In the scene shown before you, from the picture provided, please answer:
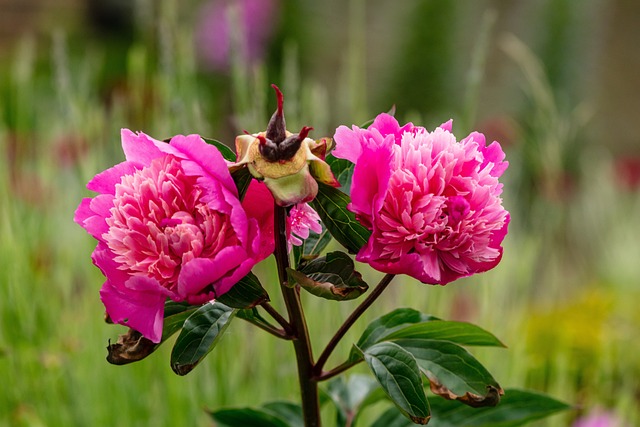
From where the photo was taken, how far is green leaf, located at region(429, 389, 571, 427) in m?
0.59

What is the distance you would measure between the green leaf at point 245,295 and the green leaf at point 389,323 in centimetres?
10

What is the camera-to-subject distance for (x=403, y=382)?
1.52 ft

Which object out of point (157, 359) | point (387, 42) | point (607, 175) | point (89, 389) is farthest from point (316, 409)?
point (387, 42)

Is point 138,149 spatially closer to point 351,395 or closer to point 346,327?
point 346,327

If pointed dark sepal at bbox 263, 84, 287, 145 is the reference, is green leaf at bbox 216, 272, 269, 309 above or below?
below

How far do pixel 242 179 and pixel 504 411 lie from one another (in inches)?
11.2

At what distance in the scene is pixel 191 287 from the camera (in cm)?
41

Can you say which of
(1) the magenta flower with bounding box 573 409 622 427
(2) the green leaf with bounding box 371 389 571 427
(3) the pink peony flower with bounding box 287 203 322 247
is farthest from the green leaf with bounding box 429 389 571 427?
(1) the magenta flower with bounding box 573 409 622 427

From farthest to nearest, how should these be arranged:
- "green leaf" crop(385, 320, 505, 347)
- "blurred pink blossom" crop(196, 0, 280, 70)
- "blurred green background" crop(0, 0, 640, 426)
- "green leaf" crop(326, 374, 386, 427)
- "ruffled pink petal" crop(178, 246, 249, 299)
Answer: "blurred pink blossom" crop(196, 0, 280, 70), "blurred green background" crop(0, 0, 640, 426), "green leaf" crop(326, 374, 386, 427), "green leaf" crop(385, 320, 505, 347), "ruffled pink petal" crop(178, 246, 249, 299)

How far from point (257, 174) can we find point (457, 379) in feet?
0.57

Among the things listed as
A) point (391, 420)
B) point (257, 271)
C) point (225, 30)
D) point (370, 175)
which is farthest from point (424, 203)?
point (225, 30)

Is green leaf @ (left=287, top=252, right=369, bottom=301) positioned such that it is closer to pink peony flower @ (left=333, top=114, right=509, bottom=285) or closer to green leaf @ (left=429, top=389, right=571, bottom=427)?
pink peony flower @ (left=333, top=114, right=509, bottom=285)

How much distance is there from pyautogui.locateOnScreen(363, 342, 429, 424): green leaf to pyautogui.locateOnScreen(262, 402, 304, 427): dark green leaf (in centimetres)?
17

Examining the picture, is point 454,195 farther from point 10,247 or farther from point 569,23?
point 569,23
